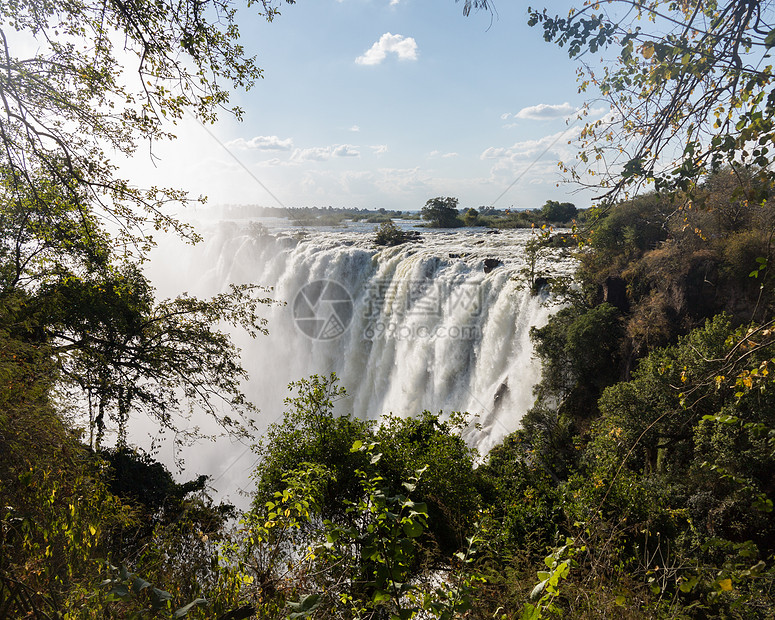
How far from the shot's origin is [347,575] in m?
2.63

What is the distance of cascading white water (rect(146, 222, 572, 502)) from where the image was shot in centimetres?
1534

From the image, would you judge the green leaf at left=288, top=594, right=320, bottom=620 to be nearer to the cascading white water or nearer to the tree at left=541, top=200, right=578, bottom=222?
the cascading white water

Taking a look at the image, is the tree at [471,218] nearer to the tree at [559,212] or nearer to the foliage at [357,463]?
the tree at [559,212]

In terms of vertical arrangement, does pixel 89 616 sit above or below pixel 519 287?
below

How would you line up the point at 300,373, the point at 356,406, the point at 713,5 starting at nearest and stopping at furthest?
the point at 713,5 < the point at 356,406 < the point at 300,373

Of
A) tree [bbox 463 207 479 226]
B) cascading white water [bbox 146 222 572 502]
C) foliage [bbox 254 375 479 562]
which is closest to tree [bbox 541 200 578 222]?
tree [bbox 463 207 479 226]

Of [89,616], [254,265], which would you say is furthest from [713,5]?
[254,265]

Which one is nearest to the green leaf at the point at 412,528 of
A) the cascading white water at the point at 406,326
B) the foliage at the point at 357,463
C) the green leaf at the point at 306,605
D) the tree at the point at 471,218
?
the green leaf at the point at 306,605

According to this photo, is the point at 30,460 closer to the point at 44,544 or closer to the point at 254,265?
the point at 44,544

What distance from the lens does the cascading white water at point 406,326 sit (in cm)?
1534

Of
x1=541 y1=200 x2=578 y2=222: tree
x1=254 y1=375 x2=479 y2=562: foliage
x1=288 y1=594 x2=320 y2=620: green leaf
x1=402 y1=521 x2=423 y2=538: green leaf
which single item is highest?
x1=541 y1=200 x2=578 y2=222: tree

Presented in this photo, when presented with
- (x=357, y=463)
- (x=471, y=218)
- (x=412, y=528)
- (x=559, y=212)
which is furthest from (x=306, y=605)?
(x=471, y=218)

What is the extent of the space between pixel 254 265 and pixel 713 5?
28.3 metres

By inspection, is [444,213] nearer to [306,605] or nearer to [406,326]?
[406,326]
